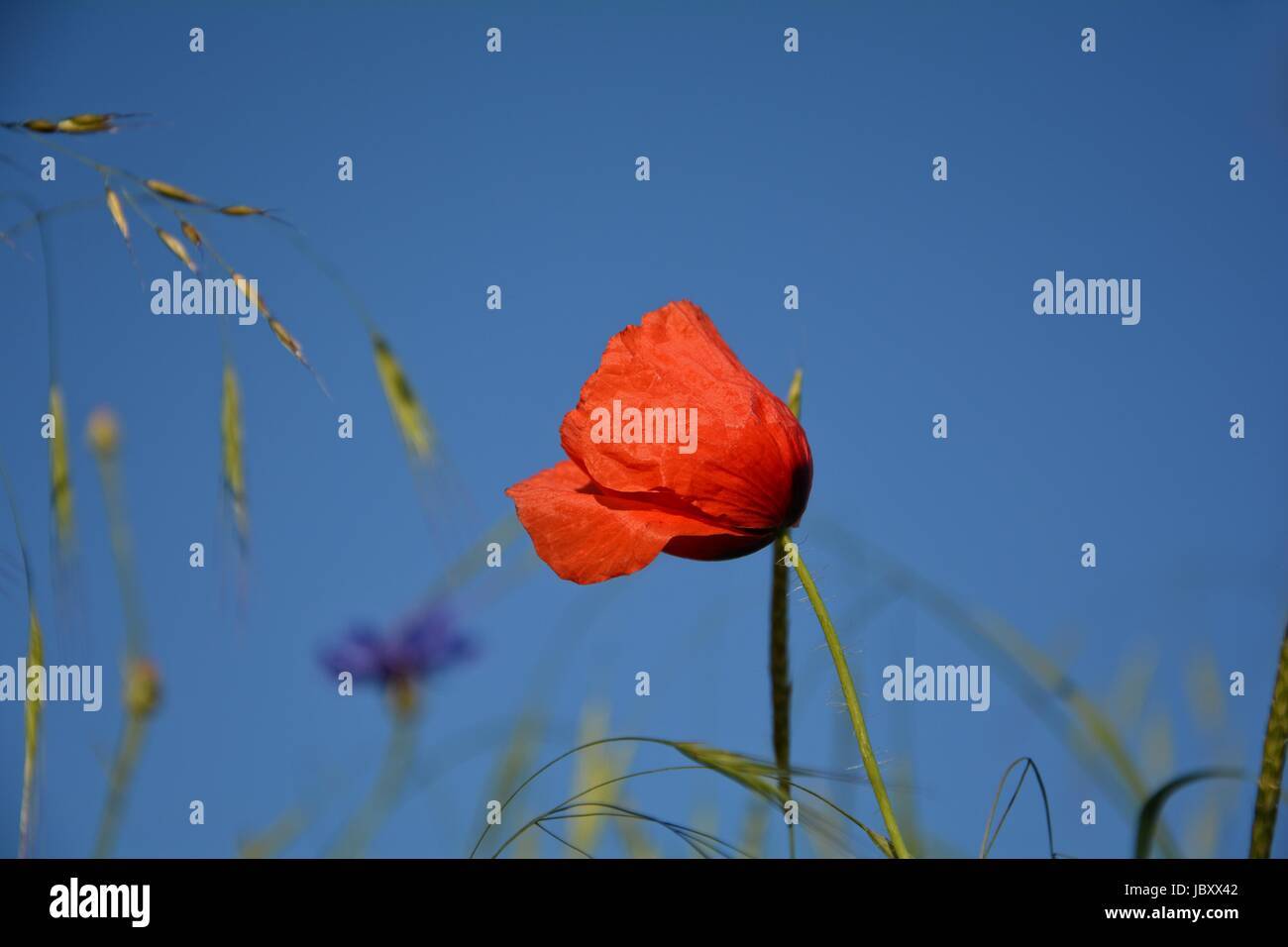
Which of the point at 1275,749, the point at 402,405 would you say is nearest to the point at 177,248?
the point at 402,405

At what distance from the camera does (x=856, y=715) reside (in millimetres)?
389

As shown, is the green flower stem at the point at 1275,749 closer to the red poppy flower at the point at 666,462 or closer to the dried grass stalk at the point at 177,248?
the red poppy flower at the point at 666,462

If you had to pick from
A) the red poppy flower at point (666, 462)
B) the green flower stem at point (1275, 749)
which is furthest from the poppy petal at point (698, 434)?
the green flower stem at point (1275, 749)

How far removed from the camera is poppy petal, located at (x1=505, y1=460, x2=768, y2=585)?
0.45 metres

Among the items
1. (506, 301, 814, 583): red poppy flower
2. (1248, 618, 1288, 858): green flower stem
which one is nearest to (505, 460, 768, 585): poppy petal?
(506, 301, 814, 583): red poppy flower

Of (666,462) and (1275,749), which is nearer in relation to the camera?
(1275,749)

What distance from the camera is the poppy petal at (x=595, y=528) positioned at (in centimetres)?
45

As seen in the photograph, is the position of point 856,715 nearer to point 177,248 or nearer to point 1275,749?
point 1275,749

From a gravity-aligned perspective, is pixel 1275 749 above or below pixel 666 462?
below

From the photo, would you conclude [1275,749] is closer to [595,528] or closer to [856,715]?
[856,715]

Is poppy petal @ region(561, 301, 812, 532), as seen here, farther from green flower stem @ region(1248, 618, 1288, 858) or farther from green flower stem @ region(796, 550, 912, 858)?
green flower stem @ region(1248, 618, 1288, 858)

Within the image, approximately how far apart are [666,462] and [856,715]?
0.44 ft

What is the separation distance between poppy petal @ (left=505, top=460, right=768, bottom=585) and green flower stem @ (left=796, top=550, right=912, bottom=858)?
2.6 inches
